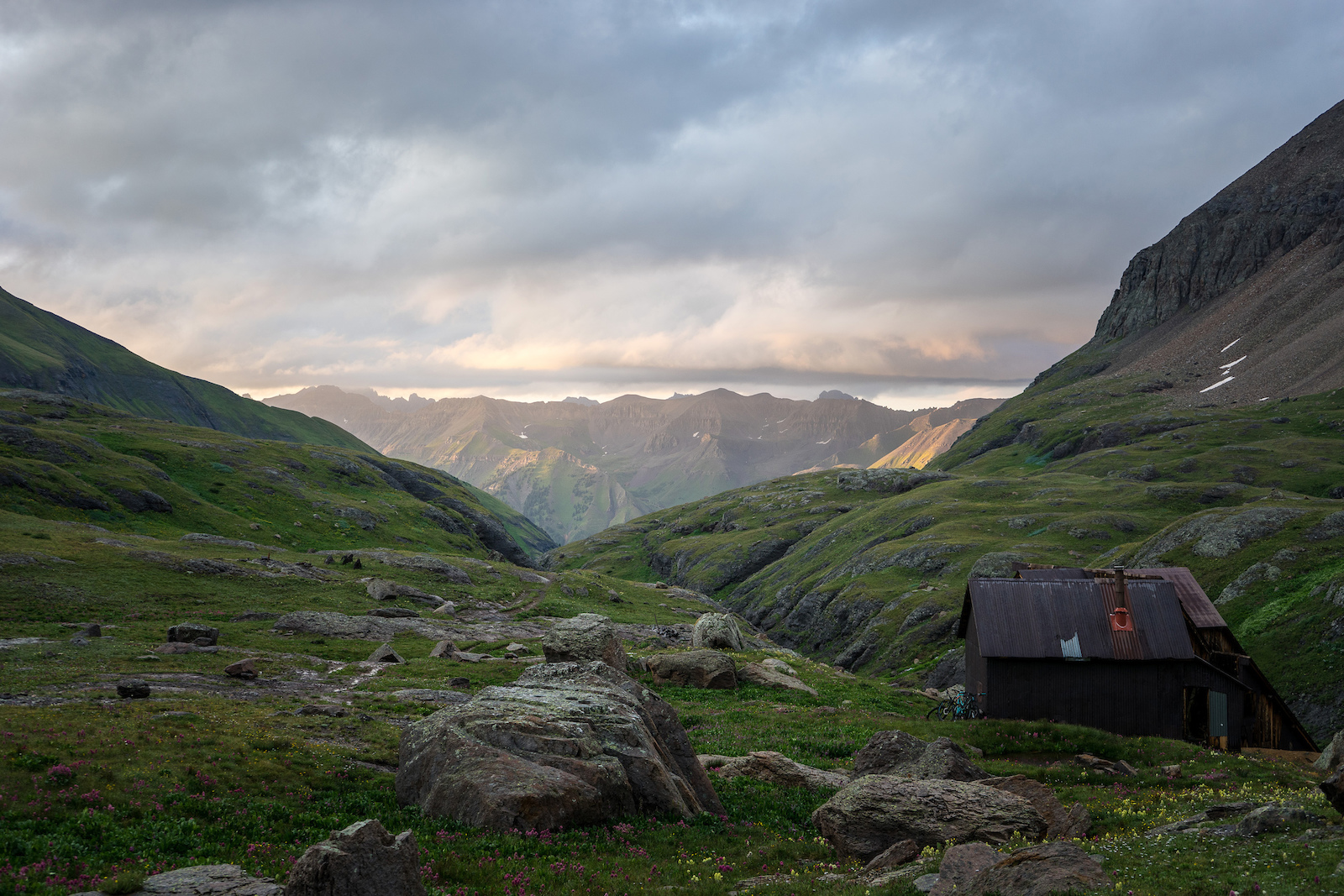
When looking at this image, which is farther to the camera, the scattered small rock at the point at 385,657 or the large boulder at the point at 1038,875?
the scattered small rock at the point at 385,657

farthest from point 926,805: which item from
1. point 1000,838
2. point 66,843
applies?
point 66,843

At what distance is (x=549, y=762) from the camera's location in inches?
885

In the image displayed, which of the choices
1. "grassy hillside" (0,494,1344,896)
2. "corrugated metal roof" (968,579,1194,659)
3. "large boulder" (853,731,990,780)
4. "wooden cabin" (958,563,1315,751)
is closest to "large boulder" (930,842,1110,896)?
"grassy hillside" (0,494,1344,896)

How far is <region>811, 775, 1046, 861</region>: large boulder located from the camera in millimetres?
21312

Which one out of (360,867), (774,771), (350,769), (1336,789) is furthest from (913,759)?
(360,867)

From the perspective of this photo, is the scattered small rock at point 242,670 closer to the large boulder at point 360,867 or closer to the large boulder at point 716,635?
the large boulder at point 360,867

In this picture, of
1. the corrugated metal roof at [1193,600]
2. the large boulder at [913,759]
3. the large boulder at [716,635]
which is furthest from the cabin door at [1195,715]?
the large boulder at [716,635]

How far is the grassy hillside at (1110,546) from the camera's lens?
61.2m

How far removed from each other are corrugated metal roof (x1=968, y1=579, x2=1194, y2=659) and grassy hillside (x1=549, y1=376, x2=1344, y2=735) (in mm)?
17258

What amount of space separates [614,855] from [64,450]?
420ft

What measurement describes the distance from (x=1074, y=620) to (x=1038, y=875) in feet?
117

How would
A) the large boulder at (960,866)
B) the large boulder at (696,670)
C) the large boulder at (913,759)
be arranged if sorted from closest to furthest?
the large boulder at (960,866), the large boulder at (913,759), the large boulder at (696,670)

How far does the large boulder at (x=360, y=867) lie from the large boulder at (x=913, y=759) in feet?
60.6

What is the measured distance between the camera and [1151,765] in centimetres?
3375
